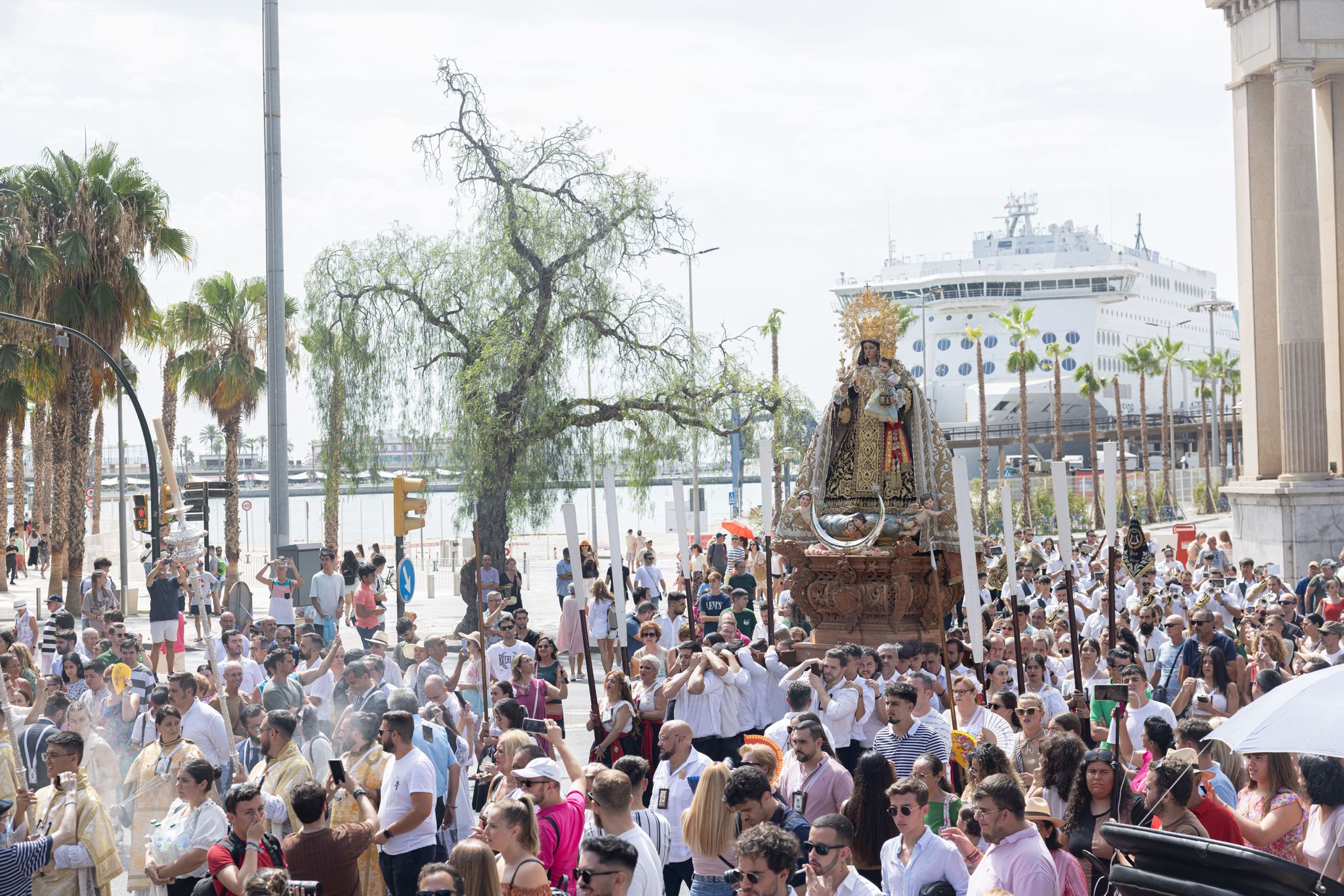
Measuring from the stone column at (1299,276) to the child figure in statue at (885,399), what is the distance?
1456 cm

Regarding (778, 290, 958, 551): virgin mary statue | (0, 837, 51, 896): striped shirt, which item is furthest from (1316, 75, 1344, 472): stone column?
(0, 837, 51, 896): striped shirt

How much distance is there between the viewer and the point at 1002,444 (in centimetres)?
7056

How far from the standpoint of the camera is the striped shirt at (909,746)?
26.9 ft

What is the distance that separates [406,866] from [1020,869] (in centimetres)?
341

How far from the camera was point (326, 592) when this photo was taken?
61.3 ft

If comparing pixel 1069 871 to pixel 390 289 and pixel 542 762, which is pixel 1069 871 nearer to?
pixel 542 762

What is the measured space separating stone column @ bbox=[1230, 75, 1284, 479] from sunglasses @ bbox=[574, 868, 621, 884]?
89.5 ft

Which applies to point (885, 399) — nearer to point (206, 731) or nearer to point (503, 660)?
point (503, 660)

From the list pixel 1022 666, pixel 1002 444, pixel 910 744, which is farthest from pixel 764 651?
pixel 1002 444

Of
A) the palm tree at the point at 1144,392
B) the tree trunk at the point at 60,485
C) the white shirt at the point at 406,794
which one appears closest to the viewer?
the white shirt at the point at 406,794

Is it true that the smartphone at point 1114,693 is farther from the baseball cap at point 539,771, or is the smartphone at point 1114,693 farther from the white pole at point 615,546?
the baseball cap at point 539,771

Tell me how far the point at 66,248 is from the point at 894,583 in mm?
21150

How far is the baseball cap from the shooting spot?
7.04m

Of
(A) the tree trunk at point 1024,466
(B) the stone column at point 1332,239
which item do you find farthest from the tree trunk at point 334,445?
(A) the tree trunk at point 1024,466
